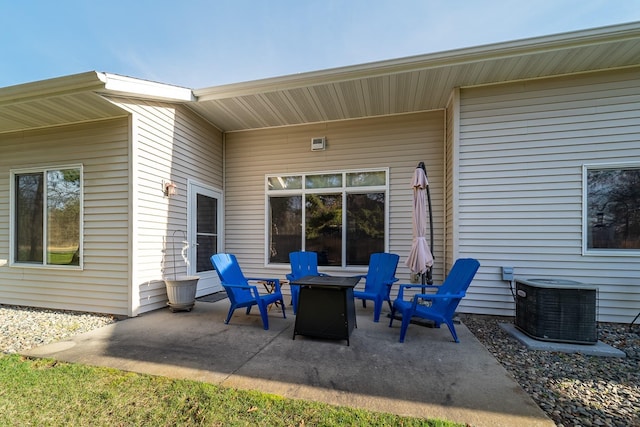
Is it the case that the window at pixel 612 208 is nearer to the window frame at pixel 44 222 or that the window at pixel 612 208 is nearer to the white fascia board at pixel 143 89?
the white fascia board at pixel 143 89

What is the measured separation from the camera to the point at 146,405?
195 cm

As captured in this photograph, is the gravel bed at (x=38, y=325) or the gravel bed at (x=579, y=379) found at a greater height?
the gravel bed at (x=579, y=379)

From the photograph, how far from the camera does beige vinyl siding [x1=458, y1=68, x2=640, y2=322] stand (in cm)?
382

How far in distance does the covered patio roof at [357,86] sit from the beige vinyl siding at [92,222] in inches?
11.5

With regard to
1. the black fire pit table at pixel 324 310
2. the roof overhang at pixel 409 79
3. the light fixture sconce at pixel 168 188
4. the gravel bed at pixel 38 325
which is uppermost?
the roof overhang at pixel 409 79

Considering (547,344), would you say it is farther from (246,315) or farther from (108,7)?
(108,7)

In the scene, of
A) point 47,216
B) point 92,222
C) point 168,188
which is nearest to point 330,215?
point 168,188

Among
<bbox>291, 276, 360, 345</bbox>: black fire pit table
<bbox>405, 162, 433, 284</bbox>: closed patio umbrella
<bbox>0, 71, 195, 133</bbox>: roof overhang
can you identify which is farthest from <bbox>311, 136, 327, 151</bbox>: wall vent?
<bbox>291, 276, 360, 345</bbox>: black fire pit table

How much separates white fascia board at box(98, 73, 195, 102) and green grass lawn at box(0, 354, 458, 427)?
3.27 metres

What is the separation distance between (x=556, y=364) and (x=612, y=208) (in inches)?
106

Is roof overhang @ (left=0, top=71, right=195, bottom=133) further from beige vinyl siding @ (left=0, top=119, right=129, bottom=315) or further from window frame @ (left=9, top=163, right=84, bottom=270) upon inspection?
window frame @ (left=9, top=163, right=84, bottom=270)

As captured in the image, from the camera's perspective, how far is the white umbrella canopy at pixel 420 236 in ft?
12.7

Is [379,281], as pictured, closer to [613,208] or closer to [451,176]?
[451,176]

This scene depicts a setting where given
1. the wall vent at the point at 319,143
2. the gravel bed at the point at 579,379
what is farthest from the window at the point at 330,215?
the gravel bed at the point at 579,379
